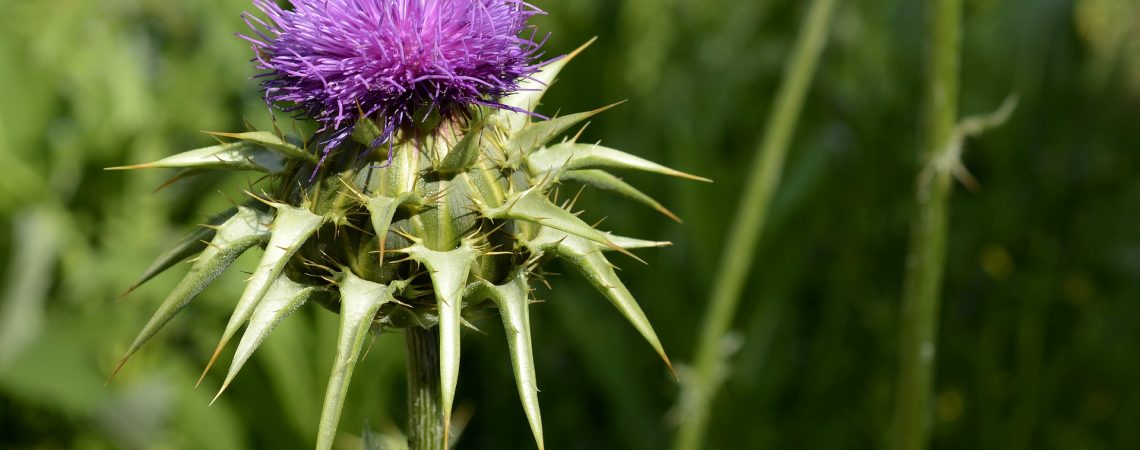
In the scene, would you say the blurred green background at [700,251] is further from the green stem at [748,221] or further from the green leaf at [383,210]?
the green leaf at [383,210]

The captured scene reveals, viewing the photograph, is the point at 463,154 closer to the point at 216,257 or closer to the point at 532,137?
the point at 532,137

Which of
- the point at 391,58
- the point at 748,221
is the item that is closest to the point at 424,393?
the point at 391,58

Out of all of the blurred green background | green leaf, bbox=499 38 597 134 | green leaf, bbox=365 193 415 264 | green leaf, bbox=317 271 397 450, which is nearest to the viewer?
green leaf, bbox=317 271 397 450

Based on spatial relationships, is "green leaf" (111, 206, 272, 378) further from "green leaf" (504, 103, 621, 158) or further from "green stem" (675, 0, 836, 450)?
"green stem" (675, 0, 836, 450)

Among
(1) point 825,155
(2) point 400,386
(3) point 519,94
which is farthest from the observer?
(2) point 400,386

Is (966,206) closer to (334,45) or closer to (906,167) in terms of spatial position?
(906,167)

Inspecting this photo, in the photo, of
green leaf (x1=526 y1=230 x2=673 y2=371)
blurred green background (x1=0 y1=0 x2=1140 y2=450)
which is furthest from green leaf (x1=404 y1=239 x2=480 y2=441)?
blurred green background (x1=0 y1=0 x2=1140 y2=450)

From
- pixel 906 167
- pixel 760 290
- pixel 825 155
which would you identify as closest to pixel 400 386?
pixel 760 290
